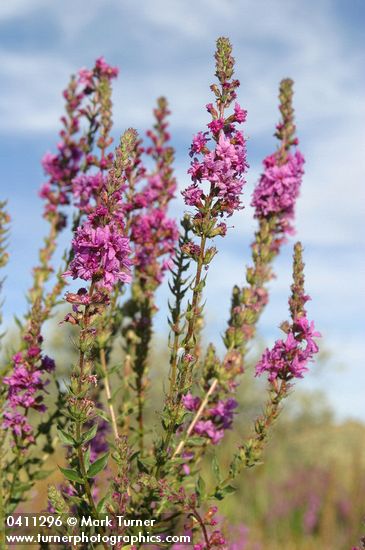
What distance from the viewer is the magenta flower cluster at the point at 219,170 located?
3426 millimetres

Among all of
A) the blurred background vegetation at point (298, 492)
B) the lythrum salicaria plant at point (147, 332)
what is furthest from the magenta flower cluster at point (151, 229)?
the blurred background vegetation at point (298, 492)

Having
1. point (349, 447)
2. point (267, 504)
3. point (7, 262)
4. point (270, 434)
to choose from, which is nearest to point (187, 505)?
point (270, 434)

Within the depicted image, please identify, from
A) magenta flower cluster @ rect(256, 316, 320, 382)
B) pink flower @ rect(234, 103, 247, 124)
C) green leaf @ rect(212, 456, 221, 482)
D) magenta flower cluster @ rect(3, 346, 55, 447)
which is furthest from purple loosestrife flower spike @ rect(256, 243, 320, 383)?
magenta flower cluster @ rect(3, 346, 55, 447)

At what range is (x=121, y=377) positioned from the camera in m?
5.21

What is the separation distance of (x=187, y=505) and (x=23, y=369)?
4.88 ft

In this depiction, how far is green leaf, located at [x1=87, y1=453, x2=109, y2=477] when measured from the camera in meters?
3.24

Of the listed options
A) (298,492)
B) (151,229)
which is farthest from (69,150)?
(298,492)

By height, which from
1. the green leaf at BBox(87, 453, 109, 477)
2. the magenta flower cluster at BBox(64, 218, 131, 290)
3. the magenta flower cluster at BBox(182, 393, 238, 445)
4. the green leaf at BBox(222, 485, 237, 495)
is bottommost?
the green leaf at BBox(222, 485, 237, 495)

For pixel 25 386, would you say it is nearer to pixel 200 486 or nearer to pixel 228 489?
pixel 200 486

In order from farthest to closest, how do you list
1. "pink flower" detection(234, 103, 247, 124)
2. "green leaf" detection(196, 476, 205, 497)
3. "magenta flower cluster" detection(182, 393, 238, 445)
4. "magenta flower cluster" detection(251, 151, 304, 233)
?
"magenta flower cluster" detection(251, 151, 304, 233)
"magenta flower cluster" detection(182, 393, 238, 445)
"green leaf" detection(196, 476, 205, 497)
"pink flower" detection(234, 103, 247, 124)

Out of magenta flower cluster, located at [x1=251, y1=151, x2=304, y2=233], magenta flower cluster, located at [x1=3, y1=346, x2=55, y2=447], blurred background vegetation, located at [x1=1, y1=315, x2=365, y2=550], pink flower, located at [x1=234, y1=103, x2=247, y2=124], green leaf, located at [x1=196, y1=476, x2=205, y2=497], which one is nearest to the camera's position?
pink flower, located at [x1=234, y1=103, x2=247, y2=124]

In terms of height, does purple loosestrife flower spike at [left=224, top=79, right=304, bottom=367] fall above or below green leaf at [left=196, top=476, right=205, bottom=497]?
above

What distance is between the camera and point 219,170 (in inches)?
135

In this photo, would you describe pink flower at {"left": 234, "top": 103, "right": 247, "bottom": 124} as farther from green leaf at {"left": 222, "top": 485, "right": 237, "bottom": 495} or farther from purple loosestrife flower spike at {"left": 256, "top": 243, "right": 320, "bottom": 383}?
green leaf at {"left": 222, "top": 485, "right": 237, "bottom": 495}
